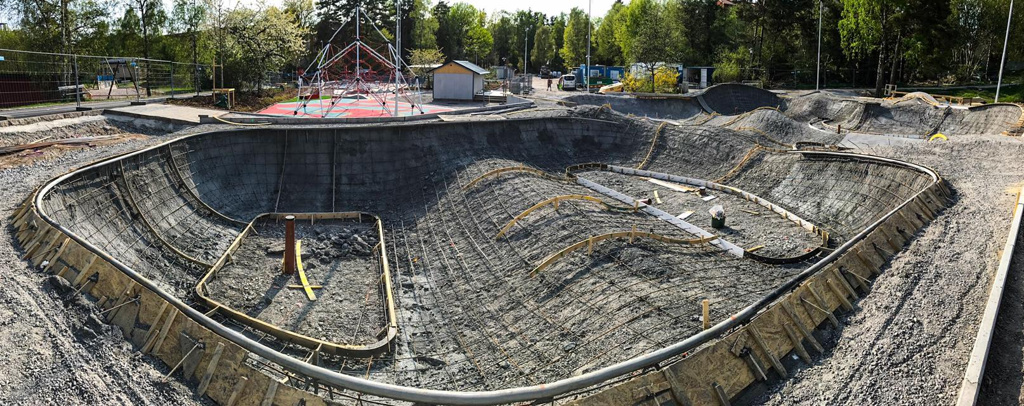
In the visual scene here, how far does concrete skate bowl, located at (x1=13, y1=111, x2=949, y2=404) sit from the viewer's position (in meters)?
9.41

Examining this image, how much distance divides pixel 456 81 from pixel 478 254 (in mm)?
22924

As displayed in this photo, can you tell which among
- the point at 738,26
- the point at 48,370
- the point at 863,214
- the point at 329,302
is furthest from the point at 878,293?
the point at 738,26

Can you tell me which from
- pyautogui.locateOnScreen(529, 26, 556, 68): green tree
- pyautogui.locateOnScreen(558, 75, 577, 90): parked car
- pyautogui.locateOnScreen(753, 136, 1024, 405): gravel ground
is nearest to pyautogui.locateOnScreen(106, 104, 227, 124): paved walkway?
pyautogui.locateOnScreen(753, 136, 1024, 405): gravel ground

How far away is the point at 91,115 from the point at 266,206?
919 cm

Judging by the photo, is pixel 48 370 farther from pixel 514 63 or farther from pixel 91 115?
pixel 514 63

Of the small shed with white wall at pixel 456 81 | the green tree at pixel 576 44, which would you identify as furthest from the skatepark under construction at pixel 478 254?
the green tree at pixel 576 44

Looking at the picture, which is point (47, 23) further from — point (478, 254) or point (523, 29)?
point (523, 29)

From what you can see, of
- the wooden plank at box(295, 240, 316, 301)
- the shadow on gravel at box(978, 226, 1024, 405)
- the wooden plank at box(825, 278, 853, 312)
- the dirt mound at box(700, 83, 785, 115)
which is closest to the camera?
the shadow on gravel at box(978, 226, 1024, 405)

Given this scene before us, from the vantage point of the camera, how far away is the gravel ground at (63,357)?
27.5 feet

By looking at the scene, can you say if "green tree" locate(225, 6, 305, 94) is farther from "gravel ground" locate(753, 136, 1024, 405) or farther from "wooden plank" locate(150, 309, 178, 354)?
"gravel ground" locate(753, 136, 1024, 405)

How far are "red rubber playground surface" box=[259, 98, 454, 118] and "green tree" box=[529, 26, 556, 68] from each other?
5808cm

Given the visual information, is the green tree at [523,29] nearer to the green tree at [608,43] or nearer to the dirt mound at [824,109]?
the green tree at [608,43]

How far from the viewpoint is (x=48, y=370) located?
8664mm

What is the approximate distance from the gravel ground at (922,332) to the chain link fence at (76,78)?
75.4 ft
